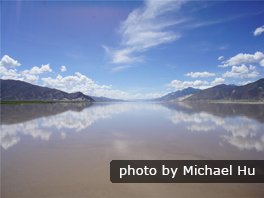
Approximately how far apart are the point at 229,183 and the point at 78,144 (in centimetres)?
1242

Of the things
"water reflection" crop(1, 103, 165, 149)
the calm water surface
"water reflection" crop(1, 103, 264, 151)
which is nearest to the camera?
the calm water surface

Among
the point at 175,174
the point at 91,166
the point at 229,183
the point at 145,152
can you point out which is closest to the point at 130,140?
the point at 145,152

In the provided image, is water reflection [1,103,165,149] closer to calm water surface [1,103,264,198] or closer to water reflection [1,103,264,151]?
water reflection [1,103,264,151]

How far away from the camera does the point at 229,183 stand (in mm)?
9703

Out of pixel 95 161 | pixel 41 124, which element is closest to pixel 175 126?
pixel 95 161

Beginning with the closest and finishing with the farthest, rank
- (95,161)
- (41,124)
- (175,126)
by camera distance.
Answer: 1. (95,161)
2. (175,126)
3. (41,124)

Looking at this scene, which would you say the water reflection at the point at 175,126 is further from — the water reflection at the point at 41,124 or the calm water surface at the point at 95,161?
the calm water surface at the point at 95,161

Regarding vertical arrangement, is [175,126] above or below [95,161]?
above

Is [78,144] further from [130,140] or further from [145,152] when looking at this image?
[145,152]

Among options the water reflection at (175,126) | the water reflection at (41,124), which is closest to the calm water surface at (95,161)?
the water reflection at (175,126)

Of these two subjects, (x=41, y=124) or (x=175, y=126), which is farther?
(x=41, y=124)

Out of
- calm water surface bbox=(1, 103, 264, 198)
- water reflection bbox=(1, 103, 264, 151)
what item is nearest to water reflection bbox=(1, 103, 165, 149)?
water reflection bbox=(1, 103, 264, 151)

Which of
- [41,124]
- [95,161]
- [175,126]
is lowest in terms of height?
[95,161]

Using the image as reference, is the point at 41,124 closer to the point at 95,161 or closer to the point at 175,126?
the point at 175,126
